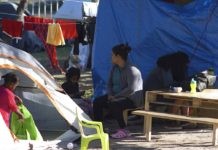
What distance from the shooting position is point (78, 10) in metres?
21.4

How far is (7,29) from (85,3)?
657cm

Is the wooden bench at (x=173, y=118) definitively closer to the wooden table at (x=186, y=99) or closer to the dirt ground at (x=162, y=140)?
the wooden table at (x=186, y=99)

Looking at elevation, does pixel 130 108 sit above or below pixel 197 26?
below

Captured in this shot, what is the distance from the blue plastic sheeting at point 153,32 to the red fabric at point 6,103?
3122 millimetres

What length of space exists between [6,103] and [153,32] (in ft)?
12.4

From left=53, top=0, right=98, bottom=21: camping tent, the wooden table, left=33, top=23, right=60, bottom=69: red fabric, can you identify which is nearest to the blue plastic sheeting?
the wooden table

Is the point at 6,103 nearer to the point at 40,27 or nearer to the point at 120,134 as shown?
the point at 120,134

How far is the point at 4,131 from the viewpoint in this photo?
22.3ft

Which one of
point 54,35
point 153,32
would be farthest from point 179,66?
point 54,35

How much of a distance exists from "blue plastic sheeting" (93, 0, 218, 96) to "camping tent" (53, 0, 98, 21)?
1023 centimetres

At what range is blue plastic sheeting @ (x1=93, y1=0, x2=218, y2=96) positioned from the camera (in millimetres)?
9820

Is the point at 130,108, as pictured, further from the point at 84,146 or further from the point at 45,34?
the point at 45,34

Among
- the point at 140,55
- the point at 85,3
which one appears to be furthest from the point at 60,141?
the point at 85,3

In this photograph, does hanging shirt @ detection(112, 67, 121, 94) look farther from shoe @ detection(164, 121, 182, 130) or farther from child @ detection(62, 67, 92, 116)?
shoe @ detection(164, 121, 182, 130)
